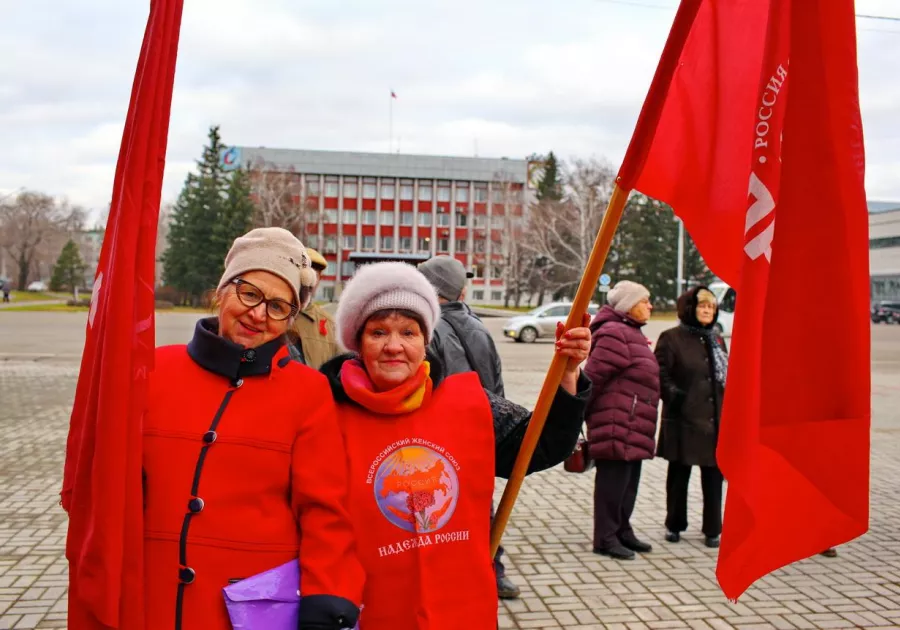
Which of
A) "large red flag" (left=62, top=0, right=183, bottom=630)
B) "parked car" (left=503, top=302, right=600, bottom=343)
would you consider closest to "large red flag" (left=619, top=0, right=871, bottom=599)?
"large red flag" (left=62, top=0, right=183, bottom=630)

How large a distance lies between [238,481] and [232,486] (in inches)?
0.8

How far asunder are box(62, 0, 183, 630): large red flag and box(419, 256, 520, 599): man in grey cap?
2121mm

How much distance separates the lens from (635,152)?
2410 mm

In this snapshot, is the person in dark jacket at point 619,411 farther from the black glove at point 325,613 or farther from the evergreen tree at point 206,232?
the evergreen tree at point 206,232

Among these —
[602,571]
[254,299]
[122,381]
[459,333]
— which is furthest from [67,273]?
[122,381]

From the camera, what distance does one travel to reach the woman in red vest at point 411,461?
85.3 inches

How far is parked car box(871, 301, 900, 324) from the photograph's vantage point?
48219 millimetres

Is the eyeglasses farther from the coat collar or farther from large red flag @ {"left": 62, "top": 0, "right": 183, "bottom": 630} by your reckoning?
large red flag @ {"left": 62, "top": 0, "right": 183, "bottom": 630}

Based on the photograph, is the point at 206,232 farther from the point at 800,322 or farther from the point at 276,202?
the point at 800,322

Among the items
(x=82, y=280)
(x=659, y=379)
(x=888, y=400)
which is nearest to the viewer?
(x=659, y=379)

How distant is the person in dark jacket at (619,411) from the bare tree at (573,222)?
41962 millimetres

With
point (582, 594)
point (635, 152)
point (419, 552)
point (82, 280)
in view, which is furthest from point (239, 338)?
point (82, 280)

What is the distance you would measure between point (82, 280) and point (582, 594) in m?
78.1

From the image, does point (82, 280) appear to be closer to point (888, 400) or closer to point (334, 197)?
point (334, 197)
